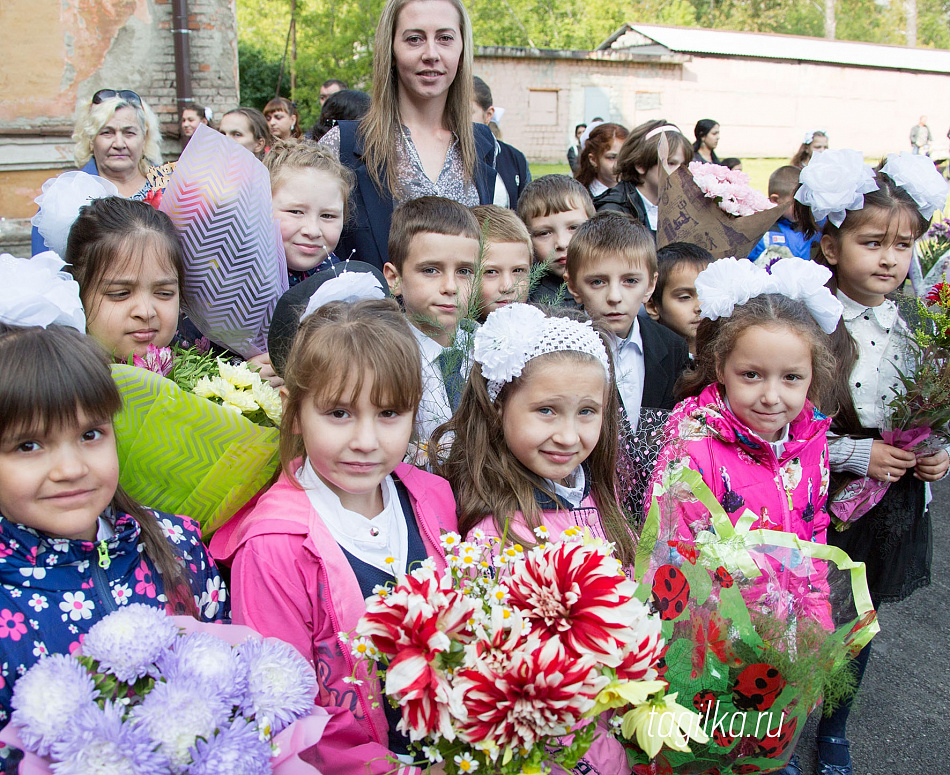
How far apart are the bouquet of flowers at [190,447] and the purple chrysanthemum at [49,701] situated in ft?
2.15

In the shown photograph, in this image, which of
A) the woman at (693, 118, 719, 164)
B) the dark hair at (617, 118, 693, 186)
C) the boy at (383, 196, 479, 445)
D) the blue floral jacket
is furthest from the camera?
the woman at (693, 118, 719, 164)

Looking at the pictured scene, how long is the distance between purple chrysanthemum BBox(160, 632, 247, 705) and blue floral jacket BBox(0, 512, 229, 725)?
0.31 m

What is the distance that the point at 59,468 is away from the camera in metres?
1.62

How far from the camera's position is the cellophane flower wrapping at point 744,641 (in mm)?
1592

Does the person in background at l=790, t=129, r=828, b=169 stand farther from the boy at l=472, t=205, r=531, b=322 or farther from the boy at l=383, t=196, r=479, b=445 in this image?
the boy at l=383, t=196, r=479, b=445

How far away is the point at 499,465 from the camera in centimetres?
233

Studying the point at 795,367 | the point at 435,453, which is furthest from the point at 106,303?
the point at 795,367

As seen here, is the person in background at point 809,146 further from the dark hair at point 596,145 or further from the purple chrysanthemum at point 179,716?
the purple chrysanthemum at point 179,716

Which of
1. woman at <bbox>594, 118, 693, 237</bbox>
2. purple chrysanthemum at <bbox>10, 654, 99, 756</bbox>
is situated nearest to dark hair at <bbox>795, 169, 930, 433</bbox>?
woman at <bbox>594, 118, 693, 237</bbox>

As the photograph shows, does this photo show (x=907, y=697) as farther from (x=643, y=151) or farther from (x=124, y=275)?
(x=124, y=275)

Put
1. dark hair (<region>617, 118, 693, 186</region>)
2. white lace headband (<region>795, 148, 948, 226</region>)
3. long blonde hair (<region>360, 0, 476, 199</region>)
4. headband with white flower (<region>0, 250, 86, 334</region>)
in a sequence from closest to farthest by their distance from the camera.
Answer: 1. headband with white flower (<region>0, 250, 86, 334</region>)
2. white lace headband (<region>795, 148, 948, 226</region>)
3. long blonde hair (<region>360, 0, 476, 199</region>)
4. dark hair (<region>617, 118, 693, 186</region>)

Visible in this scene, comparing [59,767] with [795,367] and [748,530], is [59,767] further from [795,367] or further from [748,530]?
[795,367]

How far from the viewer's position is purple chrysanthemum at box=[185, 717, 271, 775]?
1281 mm

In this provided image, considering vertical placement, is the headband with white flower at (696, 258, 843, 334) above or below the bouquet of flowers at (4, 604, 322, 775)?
above
